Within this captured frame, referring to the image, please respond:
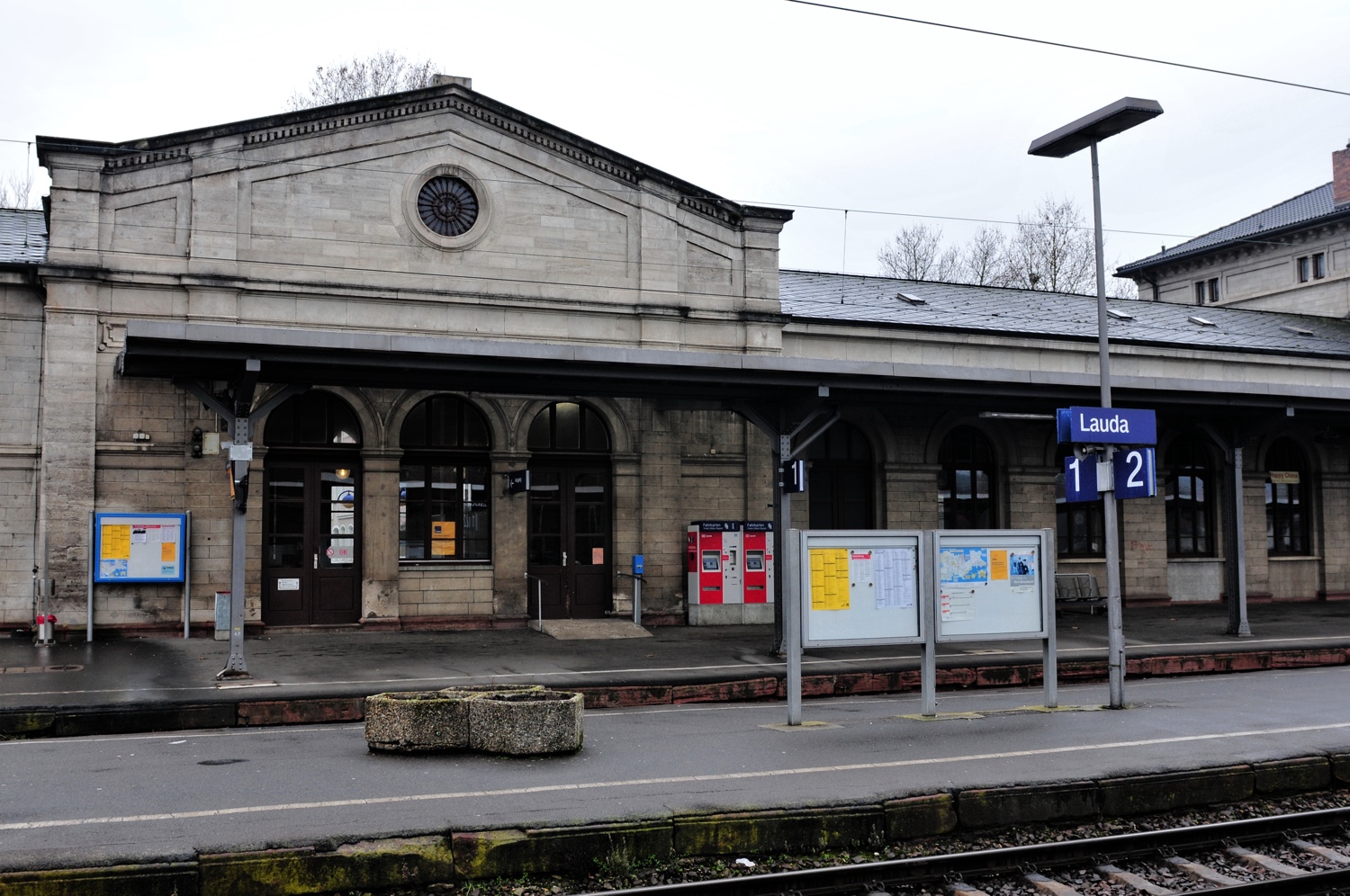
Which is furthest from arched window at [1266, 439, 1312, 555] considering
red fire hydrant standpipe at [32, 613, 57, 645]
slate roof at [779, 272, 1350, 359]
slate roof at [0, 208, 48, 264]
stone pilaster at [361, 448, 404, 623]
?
slate roof at [0, 208, 48, 264]

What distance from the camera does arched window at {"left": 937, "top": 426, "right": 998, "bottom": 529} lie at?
78.1 feet

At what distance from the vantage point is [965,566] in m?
12.2

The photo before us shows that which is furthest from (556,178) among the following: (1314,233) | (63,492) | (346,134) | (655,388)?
(1314,233)

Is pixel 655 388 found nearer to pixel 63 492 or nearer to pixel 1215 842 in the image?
pixel 63 492

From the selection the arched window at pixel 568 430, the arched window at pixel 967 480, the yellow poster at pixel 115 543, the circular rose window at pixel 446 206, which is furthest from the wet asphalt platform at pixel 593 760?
the circular rose window at pixel 446 206

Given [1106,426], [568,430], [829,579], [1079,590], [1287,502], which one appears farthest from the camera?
[1287,502]

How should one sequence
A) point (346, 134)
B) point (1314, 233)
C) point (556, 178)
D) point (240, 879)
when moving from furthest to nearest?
1. point (1314, 233)
2. point (556, 178)
3. point (346, 134)
4. point (240, 879)

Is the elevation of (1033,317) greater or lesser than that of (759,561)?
greater

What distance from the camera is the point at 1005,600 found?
1241 cm

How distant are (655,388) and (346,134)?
7363 millimetres

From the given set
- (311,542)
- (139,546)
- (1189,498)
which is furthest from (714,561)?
(1189,498)

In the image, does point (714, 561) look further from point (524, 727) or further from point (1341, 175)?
point (1341, 175)

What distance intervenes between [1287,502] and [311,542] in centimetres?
2275

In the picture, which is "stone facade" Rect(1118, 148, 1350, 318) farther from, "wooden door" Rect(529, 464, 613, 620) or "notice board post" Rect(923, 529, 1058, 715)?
"notice board post" Rect(923, 529, 1058, 715)
